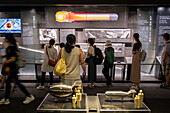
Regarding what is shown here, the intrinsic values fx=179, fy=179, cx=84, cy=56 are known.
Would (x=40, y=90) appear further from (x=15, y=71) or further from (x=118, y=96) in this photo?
(x=118, y=96)

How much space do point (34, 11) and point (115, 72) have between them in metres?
3.58

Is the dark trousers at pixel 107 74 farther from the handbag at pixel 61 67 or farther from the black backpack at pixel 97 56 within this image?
the handbag at pixel 61 67

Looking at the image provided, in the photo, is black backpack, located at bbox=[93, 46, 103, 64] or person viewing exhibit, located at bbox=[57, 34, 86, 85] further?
black backpack, located at bbox=[93, 46, 103, 64]

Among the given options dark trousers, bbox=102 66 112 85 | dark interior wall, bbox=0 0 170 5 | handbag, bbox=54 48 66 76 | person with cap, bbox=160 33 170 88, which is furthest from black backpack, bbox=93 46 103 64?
handbag, bbox=54 48 66 76

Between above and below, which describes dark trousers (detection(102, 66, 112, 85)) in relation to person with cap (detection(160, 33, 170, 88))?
below

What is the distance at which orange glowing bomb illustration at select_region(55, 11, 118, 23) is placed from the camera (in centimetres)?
618

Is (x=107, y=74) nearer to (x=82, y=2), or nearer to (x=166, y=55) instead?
(x=166, y=55)

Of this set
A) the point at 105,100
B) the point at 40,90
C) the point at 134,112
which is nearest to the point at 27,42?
the point at 40,90

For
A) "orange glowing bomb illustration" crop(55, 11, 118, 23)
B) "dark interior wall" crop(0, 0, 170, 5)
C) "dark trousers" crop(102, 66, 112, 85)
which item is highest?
"dark interior wall" crop(0, 0, 170, 5)

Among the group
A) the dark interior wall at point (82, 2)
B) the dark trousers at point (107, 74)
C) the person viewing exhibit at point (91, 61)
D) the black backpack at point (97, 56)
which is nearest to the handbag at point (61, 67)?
the person viewing exhibit at point (91, 61)

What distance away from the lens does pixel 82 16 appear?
20.4 ft

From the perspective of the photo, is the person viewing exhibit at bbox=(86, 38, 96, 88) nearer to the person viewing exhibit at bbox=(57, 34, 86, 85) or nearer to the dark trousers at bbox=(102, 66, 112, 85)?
the dark trousers at bbox=(102, 66, 112, 85)

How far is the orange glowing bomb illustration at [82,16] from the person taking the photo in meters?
6.18

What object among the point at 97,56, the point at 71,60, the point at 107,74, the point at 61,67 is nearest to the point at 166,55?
the point at 107,74
